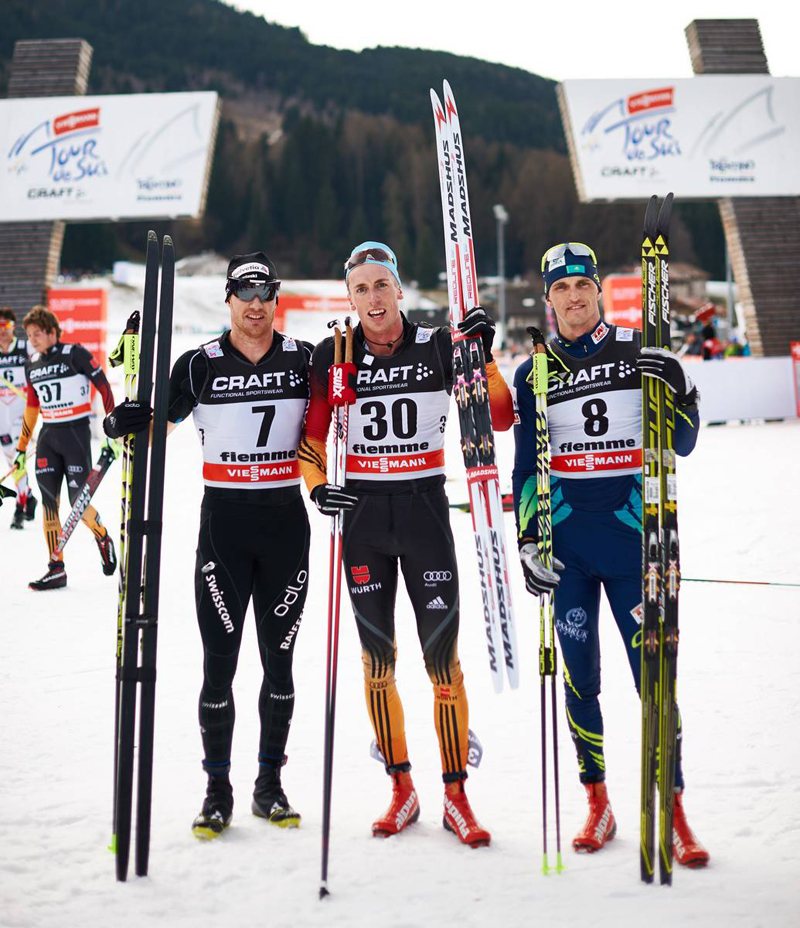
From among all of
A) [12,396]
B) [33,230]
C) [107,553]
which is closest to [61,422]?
[107,553]

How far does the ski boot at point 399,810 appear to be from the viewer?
3.34m

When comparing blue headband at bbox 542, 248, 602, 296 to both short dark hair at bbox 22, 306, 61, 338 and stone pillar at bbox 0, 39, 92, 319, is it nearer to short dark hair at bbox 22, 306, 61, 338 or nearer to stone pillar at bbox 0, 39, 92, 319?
short dark hair at bbox 22, 306, 61, 338

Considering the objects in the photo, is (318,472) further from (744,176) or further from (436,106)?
(744,176)

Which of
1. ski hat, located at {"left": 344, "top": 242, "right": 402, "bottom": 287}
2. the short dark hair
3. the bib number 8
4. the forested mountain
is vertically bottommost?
the bib number 8

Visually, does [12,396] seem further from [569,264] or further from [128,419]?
[569,264]

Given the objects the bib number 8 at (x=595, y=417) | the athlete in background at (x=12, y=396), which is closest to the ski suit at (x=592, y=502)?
the bib number 8 at (x=595, y=417)

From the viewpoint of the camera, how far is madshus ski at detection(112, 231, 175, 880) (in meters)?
3.13

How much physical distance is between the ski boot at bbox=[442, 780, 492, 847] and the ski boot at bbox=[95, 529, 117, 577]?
4881mm

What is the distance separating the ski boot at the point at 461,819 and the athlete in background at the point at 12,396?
7.80 m

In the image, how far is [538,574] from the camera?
10.1 feet

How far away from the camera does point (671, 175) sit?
18.6 metres

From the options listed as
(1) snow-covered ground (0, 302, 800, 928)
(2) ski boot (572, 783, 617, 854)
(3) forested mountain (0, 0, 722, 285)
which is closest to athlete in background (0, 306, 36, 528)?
(1) snow-covered ground (0, 302, 800, 928)

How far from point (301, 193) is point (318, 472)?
128 m

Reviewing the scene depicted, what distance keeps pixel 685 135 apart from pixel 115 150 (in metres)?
11.4
